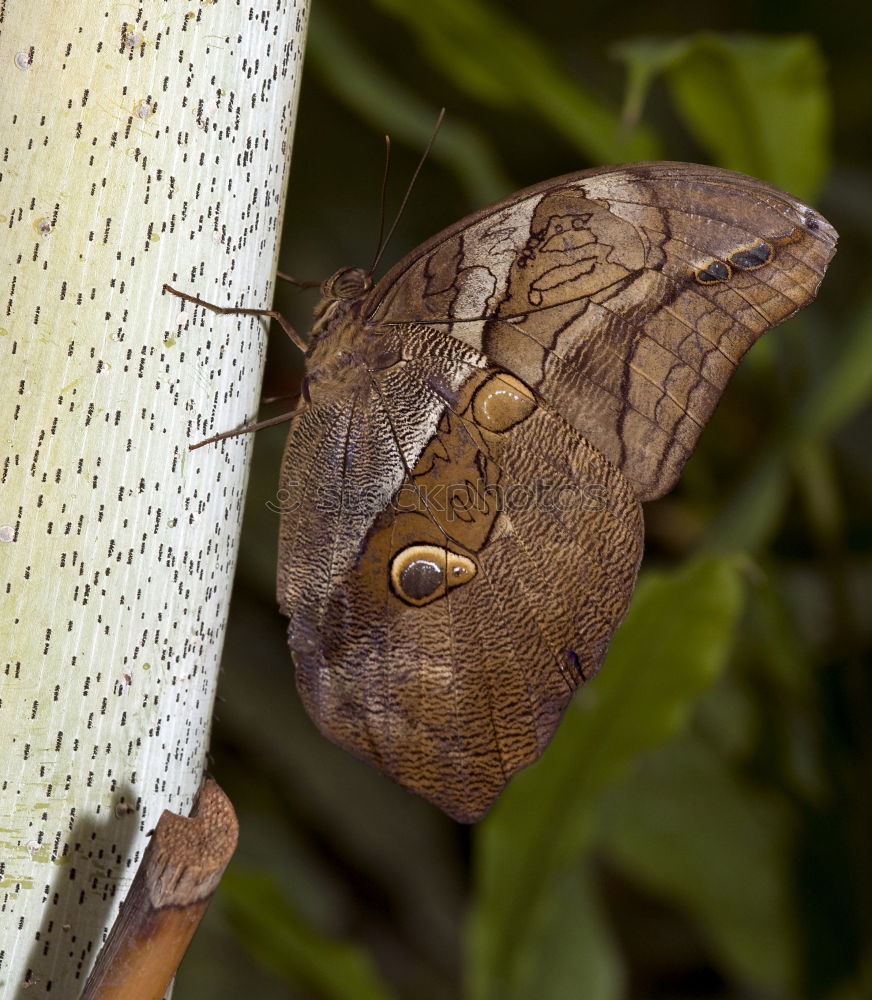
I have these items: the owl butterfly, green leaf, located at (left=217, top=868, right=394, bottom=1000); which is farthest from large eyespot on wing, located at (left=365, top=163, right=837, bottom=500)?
green leaf, located at (left=217, top=868, right=394, bottom=1000)

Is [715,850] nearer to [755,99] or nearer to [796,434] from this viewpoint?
[796,434]

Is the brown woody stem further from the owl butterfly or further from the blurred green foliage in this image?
the blurred green foliage

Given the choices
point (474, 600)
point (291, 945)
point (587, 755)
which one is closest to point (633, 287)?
point (474, 600)

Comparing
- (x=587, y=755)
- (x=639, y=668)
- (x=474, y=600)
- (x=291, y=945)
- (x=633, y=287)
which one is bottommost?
(x=291, y=945)

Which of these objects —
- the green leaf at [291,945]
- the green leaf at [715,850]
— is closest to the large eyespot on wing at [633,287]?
the green leaf at [291,945]

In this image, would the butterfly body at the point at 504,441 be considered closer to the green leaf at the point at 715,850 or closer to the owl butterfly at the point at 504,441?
the owl butterfly at the point at 504,441
